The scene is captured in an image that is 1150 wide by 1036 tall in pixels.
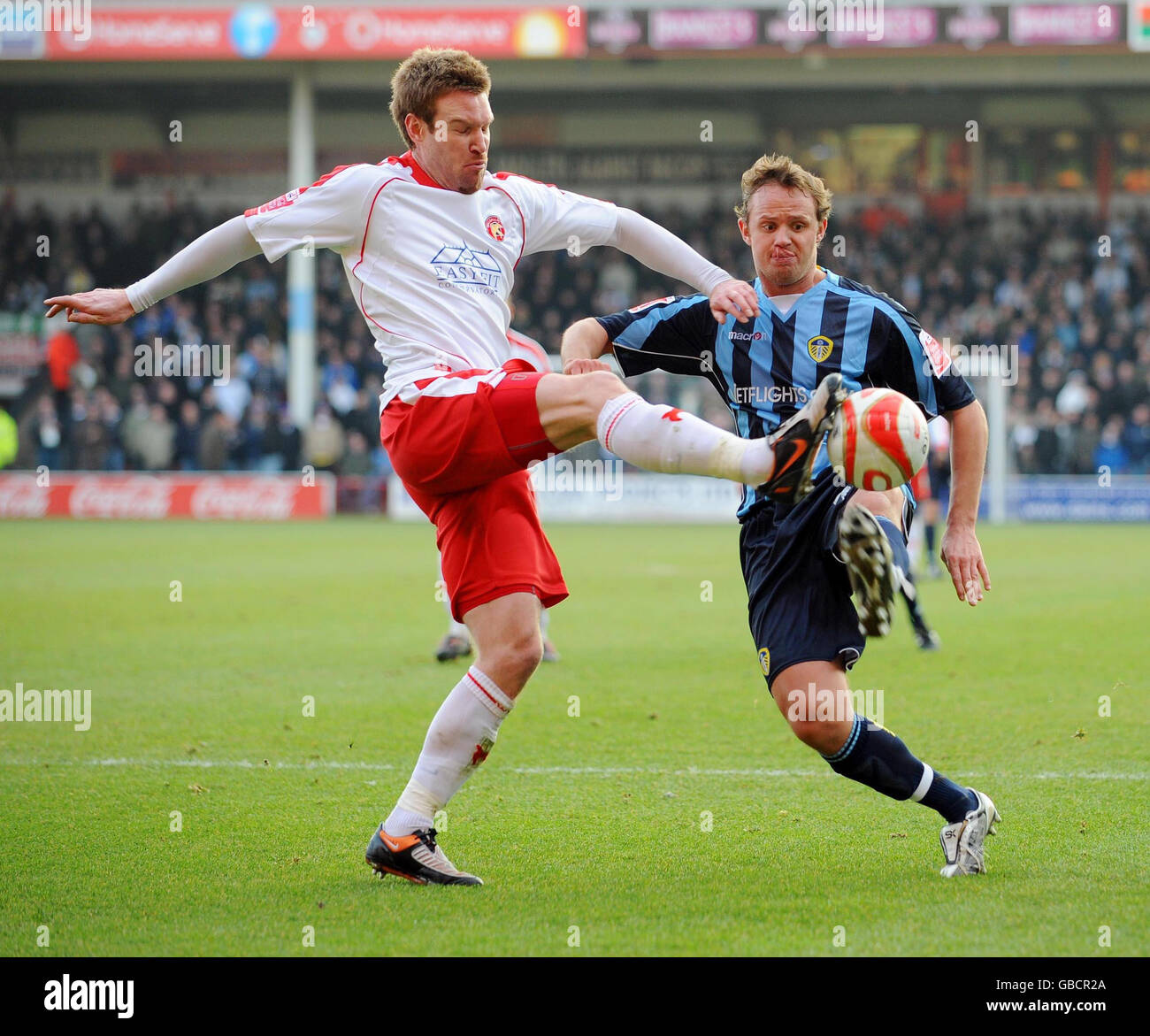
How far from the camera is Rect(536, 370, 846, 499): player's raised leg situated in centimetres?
359

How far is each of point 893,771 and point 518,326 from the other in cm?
2413

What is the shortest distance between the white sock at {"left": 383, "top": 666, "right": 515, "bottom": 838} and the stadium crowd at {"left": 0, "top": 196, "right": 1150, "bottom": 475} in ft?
64.3

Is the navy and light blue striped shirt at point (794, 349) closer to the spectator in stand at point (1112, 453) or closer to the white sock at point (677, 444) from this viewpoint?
the white sock at point (677, 444)

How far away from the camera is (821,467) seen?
4.34 metres

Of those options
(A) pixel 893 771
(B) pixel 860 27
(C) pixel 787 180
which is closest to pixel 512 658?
(A) pixel 893 771

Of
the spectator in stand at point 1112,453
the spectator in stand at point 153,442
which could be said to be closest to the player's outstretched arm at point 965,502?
the spectator in stand at point 1112,453

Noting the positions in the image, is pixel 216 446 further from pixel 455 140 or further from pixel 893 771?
pixel 893 771

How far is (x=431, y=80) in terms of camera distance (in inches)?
164

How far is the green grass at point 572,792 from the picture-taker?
3719 mm

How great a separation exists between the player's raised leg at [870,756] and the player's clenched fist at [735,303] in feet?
3.24

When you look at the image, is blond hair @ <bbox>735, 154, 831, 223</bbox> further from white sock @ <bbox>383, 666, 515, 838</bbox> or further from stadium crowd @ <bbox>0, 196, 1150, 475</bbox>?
stadium crowd @ <bbox>0, 196, 1150, 475</bbox>
